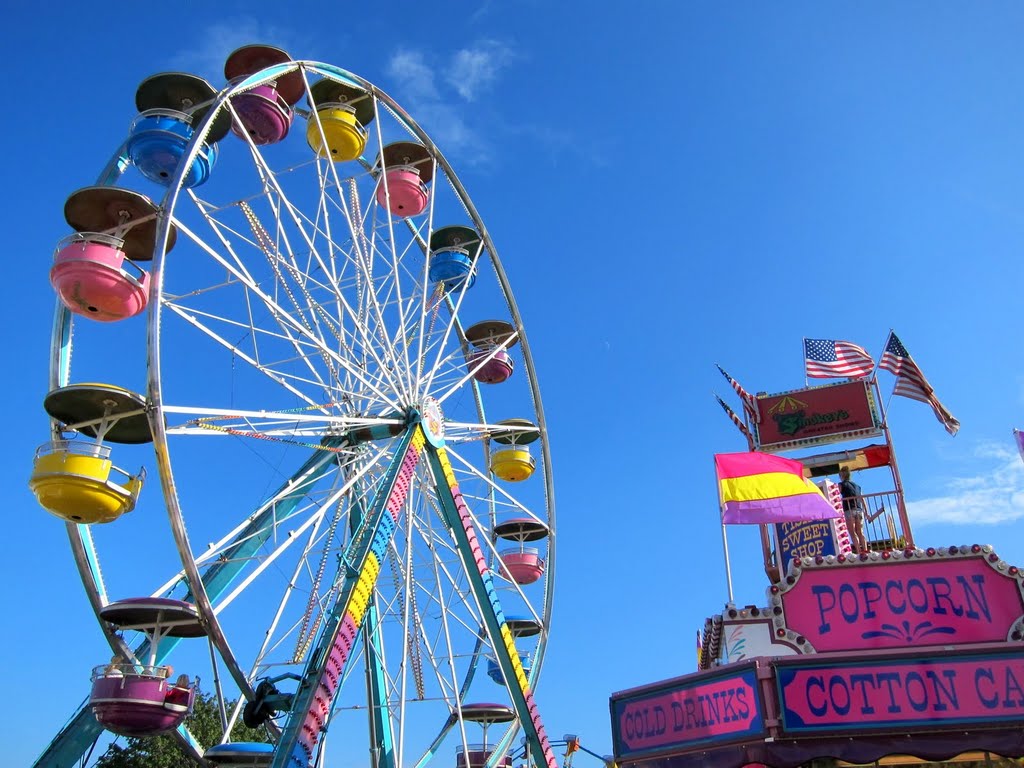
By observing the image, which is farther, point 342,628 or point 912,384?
point 912,384

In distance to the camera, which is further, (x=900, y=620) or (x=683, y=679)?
(x=900, y=620)

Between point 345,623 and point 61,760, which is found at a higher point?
point 345,623

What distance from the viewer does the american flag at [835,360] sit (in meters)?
15.7

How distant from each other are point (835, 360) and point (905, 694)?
1021 cm

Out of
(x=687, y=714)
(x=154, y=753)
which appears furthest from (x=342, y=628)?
(x=154, y=753)

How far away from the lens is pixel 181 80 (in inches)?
469

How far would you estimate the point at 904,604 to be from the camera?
26.7ft

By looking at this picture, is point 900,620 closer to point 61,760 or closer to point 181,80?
point 61,760

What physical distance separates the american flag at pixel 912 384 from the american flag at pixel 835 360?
408mm

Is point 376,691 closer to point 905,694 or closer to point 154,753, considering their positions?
point 905,694

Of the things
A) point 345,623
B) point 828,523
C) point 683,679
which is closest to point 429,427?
point 345,623

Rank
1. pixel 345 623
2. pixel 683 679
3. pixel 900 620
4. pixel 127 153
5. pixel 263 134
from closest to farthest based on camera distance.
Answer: pixel 683 679, pixel 900 620, pixel 345 623, pixel 127 153, pixel 263 134

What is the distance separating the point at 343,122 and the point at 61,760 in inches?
380

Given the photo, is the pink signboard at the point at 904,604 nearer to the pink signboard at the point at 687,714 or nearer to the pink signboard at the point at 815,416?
the pink signboard at the point at 687,714
